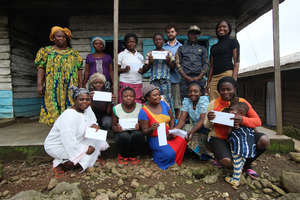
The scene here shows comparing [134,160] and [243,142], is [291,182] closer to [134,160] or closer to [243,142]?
[243,142]

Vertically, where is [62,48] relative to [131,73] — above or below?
above

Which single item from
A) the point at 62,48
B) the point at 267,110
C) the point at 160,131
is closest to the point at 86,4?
the point at 62,48

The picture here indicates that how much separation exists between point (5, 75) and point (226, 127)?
5.83m

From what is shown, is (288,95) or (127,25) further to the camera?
(288,95)

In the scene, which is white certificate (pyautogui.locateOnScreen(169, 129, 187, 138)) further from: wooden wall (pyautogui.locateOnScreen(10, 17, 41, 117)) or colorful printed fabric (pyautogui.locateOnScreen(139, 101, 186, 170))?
wooden wall (pyautogui.locateOnScreen(10, 17, 41, 117))

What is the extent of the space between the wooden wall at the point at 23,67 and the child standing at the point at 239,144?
5752mm

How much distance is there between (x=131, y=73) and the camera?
3.21 m

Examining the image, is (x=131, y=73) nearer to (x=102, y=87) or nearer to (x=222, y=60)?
(x=102, y=87)

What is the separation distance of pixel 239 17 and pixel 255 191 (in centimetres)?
531

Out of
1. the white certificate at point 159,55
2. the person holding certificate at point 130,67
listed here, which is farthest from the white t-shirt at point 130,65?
the white certificate at point 159,55

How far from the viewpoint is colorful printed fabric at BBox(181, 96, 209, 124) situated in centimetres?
258

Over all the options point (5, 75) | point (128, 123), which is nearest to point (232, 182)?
point (128, 123)

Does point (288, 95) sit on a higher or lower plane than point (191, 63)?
lower

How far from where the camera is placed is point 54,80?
294 cm
